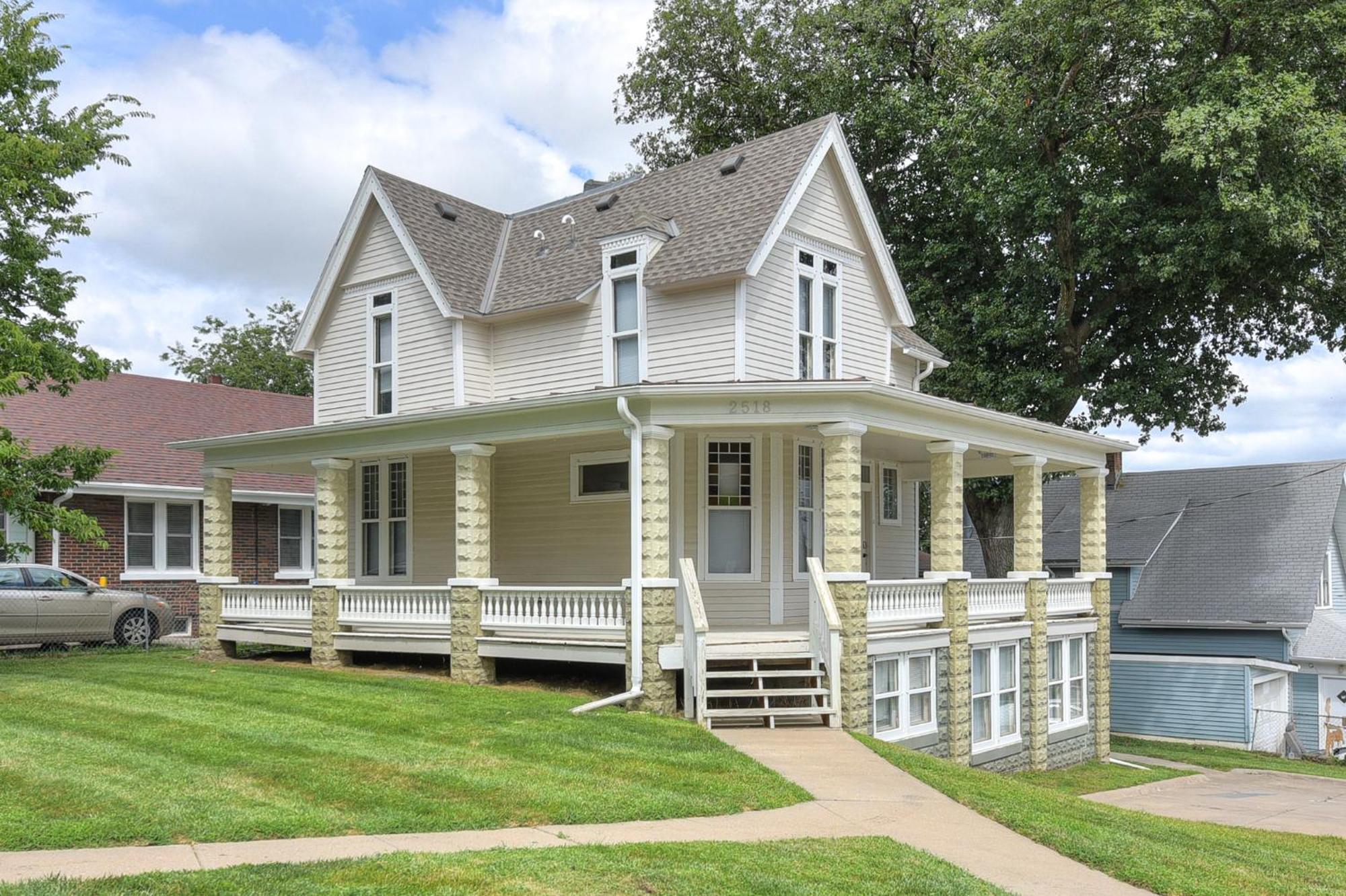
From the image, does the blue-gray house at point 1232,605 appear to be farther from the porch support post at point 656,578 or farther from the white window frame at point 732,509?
the porch support post at point 656,578

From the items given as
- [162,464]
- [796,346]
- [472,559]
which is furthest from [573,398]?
[162,464]

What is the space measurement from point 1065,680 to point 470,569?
11.3 meters

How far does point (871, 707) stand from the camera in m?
16.4

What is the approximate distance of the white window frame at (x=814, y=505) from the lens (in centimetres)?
1942

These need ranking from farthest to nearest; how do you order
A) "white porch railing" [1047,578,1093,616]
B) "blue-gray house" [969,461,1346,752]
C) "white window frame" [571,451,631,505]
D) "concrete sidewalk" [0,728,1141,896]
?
"blue-gray house" [969,461,1346,752] → "white porch railing" [1047,578,1093,616] → "white window frame" [571,451,631,505] → "concrete sidewalk" [0,728,1141,896]

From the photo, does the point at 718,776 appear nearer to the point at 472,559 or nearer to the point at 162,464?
the point at 472,559

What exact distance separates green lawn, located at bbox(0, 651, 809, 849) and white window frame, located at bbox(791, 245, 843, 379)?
23.3ft

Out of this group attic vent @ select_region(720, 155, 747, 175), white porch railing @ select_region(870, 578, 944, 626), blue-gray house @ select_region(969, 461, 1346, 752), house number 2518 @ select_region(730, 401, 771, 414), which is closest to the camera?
house number 2518 @ select_region(730, 401, 771, 414)

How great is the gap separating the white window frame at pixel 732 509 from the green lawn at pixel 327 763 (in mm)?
3538

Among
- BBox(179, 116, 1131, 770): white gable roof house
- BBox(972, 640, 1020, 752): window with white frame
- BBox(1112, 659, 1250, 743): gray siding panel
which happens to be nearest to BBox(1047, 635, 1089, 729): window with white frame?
BBox(179, 116, 1131, 770): white gable roof house

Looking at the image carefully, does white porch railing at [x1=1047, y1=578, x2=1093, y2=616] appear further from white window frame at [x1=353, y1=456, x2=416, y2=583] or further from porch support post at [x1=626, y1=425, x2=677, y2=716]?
white window frame at [x1=353, y1=456, x2=416, y2=583]

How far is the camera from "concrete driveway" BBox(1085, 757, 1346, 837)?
56.4 ft

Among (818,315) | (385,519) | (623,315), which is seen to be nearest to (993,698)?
(818,315)

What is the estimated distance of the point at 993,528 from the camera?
107 feet
